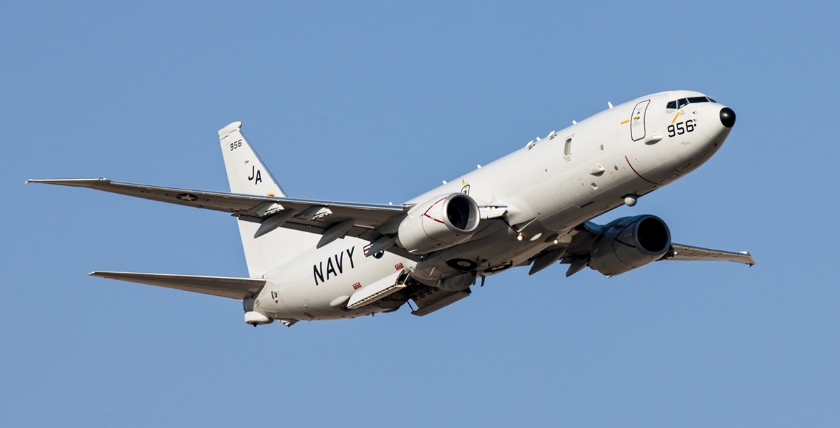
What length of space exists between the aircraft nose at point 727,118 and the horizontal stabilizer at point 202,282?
20754 millimetres

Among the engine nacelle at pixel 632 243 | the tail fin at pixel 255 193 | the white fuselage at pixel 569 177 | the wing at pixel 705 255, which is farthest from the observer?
the tail fin at pixel 255 193

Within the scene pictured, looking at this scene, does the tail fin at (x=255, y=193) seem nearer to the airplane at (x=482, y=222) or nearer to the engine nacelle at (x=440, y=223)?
the airplane at (x=482, y=222)

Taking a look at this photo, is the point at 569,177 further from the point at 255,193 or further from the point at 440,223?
the point at 255,193

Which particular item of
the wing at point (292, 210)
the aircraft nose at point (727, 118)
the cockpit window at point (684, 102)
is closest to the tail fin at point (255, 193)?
the wing at point (292, 210)

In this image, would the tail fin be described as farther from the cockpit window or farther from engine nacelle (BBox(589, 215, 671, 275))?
the cockpit window

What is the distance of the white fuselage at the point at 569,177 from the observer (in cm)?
3731

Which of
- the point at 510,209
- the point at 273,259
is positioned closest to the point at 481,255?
the point at 510,209

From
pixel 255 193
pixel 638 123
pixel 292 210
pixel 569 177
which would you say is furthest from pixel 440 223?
pixel 255 193

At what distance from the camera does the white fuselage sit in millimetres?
37312

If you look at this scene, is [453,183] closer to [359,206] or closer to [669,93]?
[359,206]

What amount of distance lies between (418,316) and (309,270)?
4.79m

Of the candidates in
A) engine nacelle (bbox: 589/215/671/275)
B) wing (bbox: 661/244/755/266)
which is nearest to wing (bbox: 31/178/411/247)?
engine nacelle (bbox: 589/215/671/275)

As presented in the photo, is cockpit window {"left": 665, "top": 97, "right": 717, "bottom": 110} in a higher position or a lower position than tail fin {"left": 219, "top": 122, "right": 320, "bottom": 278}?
lower

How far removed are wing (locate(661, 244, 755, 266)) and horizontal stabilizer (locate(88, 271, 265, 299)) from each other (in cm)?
1739
